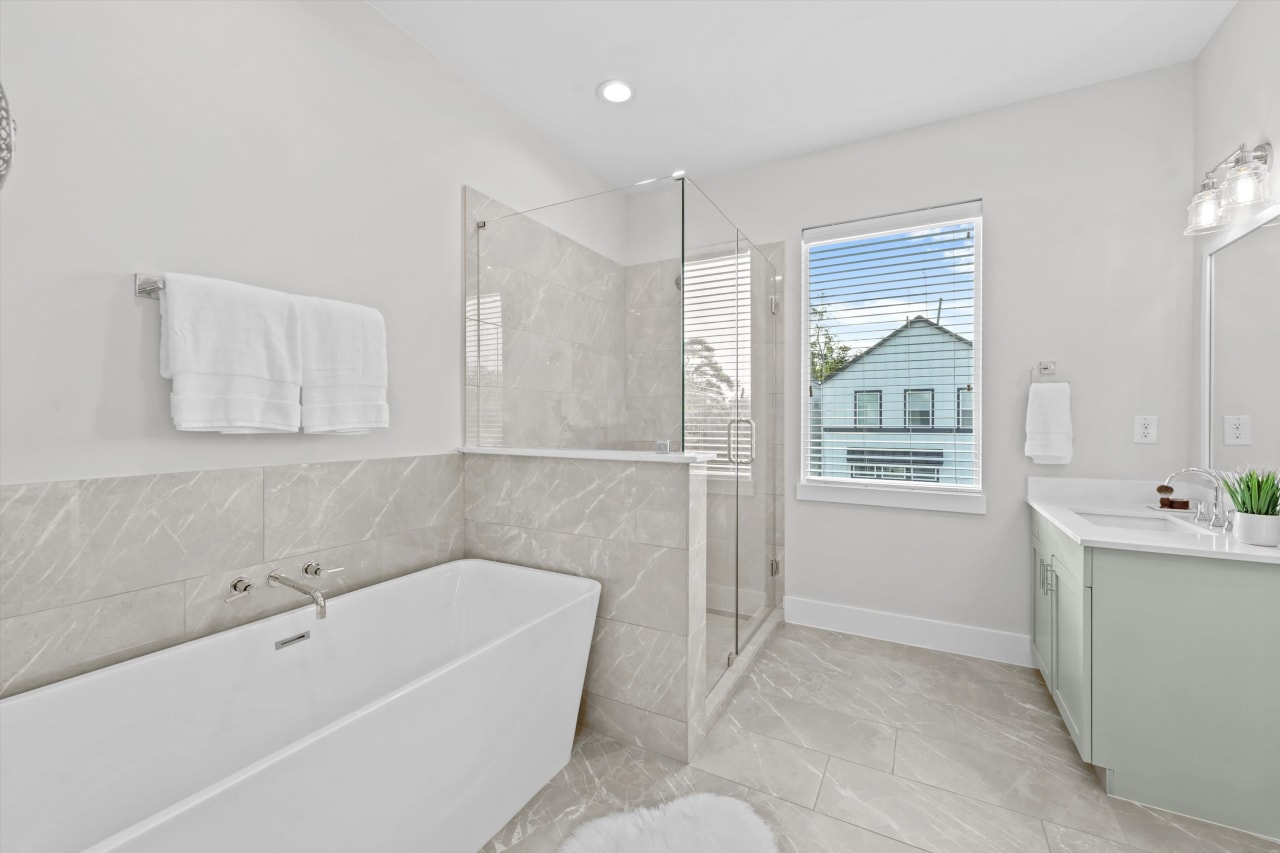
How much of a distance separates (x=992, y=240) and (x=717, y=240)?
→ 1420mm

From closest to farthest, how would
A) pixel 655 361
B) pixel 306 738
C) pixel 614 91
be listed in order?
pixel 306 738, pixel 655 361, pixel 614 91

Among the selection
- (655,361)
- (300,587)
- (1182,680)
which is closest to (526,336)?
(655,361)

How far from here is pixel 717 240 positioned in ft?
7.48

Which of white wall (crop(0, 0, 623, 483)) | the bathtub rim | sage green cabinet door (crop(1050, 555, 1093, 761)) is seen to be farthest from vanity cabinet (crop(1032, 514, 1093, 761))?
white wall (crop(0, 0, 623, 483))

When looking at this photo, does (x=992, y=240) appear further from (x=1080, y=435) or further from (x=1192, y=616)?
(x=1192, y=616)

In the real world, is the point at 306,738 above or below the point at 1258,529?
below

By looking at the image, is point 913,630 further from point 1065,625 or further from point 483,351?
point 483,351

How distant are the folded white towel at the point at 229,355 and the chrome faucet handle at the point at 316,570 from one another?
1.49 ft

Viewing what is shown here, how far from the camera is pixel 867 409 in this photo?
291cm

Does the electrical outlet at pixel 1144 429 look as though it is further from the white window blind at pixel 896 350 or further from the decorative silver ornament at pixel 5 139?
the decorative silver ornament at pixel 5 139

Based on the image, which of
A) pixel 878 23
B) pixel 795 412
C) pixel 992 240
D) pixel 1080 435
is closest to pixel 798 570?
pixel 795 412

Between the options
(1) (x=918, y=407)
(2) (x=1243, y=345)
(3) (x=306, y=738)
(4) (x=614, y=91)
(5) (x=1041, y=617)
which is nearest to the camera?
(3) (x=306, y=738)

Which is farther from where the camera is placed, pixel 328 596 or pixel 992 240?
pixel 992 240

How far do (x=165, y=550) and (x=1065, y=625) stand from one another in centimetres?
284
